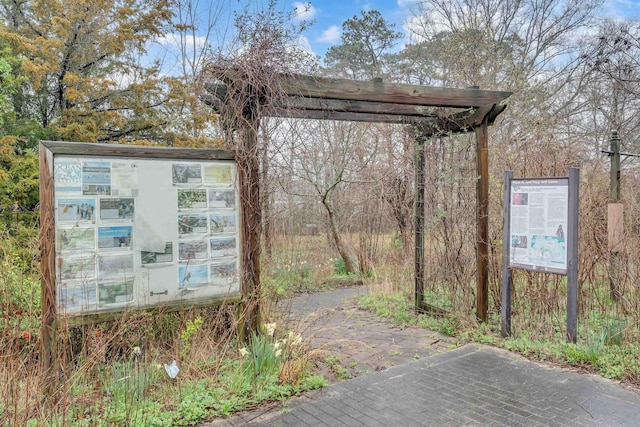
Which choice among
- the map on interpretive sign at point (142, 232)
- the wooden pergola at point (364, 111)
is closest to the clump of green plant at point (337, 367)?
the wooden pergola at point (364, 111)

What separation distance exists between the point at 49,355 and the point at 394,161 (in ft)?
21.8

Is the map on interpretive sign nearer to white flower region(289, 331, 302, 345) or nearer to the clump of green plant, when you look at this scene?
white flower region(289, 331, 302, 345)

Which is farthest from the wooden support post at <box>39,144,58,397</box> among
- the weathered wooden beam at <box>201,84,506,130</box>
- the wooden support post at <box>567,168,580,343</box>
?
the wooden support post at <box>567,168,580,343</box>

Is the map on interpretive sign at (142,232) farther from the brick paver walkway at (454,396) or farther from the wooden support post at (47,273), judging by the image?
the brick paver walkway at (454,396)

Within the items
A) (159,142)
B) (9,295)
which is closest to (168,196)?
(9,295)

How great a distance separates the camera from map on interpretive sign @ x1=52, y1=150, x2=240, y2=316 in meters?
2.95

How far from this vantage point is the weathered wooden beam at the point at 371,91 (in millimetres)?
3705

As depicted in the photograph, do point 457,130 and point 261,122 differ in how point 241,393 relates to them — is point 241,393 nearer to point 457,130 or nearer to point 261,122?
point 261,122

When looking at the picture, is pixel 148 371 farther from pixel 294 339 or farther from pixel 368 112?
pixel 368 112

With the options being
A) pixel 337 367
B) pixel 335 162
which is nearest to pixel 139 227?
pixel 337 367

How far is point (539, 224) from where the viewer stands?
4.23 m

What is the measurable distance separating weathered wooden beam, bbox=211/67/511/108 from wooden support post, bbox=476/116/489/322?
308 millimetres

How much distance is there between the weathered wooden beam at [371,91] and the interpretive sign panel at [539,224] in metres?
1.03

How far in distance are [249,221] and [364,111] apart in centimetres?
190
